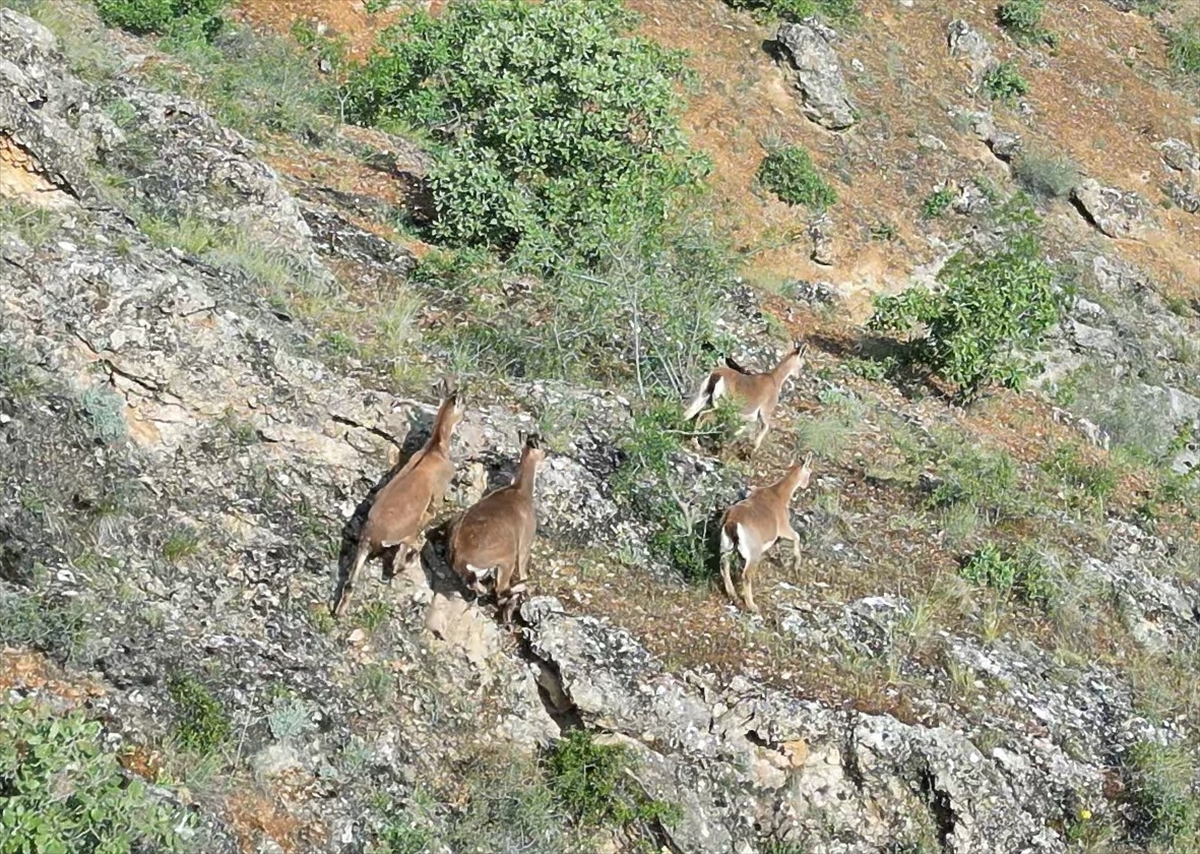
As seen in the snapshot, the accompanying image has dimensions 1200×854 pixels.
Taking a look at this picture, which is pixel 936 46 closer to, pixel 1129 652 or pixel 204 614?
pixel 1129 652

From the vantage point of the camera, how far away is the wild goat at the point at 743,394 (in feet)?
35.2

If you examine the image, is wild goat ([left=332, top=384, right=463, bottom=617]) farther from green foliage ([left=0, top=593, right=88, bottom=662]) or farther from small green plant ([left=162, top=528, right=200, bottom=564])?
green foliage ([left=0, top=593, right=88, bottom=662])

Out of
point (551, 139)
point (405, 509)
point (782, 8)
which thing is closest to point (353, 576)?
point (405, 509)

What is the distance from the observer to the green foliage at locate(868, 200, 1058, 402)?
45.5 ft

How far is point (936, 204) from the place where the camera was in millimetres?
21453

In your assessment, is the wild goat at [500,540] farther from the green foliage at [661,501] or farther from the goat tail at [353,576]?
the green foliage at [661,501]

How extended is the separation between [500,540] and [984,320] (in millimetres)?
7729

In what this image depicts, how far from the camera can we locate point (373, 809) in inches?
281

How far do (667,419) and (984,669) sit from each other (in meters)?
2.98

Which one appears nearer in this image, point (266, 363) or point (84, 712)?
point (84, 712)

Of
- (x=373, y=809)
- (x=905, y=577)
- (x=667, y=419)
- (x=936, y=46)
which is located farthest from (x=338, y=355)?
(x=936, y=46)

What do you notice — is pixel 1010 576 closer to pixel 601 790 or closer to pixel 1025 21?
pixel 601 790

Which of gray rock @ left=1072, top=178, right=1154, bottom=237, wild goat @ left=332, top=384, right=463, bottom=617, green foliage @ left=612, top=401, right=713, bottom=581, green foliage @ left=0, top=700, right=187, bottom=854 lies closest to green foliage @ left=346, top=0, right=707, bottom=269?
green foliage @ left=612, top=401, right=713, bottom=581

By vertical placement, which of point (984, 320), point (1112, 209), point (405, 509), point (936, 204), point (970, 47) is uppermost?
point (405, 509)
